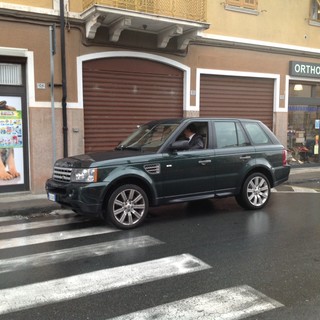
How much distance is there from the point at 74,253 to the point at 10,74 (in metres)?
5.95

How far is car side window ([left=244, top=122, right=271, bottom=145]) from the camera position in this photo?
26.3 feet

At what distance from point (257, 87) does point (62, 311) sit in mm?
11749

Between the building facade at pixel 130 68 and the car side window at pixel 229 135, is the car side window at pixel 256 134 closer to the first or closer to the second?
the car side window at pixel 229 135

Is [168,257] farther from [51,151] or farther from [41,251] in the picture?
[51,151]

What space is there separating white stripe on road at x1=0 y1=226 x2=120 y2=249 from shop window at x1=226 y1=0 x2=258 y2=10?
9176 millimetres

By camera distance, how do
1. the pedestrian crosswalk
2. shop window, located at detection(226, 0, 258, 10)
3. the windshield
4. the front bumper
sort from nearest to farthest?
the pedestrian crosswalk, the front bumper, the windshield, shop window, located at detection(226, 0, 258, 10)

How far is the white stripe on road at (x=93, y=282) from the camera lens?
391cm

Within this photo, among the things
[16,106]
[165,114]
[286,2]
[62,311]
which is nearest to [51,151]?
[16,106]

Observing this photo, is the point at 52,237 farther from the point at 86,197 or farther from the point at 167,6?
the point at 167,6

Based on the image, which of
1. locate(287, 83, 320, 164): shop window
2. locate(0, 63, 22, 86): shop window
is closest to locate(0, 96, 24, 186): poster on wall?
locate(0, 63, 22, 86): shop window

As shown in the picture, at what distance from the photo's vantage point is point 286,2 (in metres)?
14.1

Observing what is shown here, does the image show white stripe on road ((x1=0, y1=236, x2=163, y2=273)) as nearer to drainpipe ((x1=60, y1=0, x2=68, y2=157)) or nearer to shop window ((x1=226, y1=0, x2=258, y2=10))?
drainpipe ((x1=60, y1=0, x2=68, y2=157))

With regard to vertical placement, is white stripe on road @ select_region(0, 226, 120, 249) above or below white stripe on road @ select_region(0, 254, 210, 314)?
below

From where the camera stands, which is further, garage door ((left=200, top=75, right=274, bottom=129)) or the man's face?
garage door ((left=200, top=75, right=274, bottom=129))
